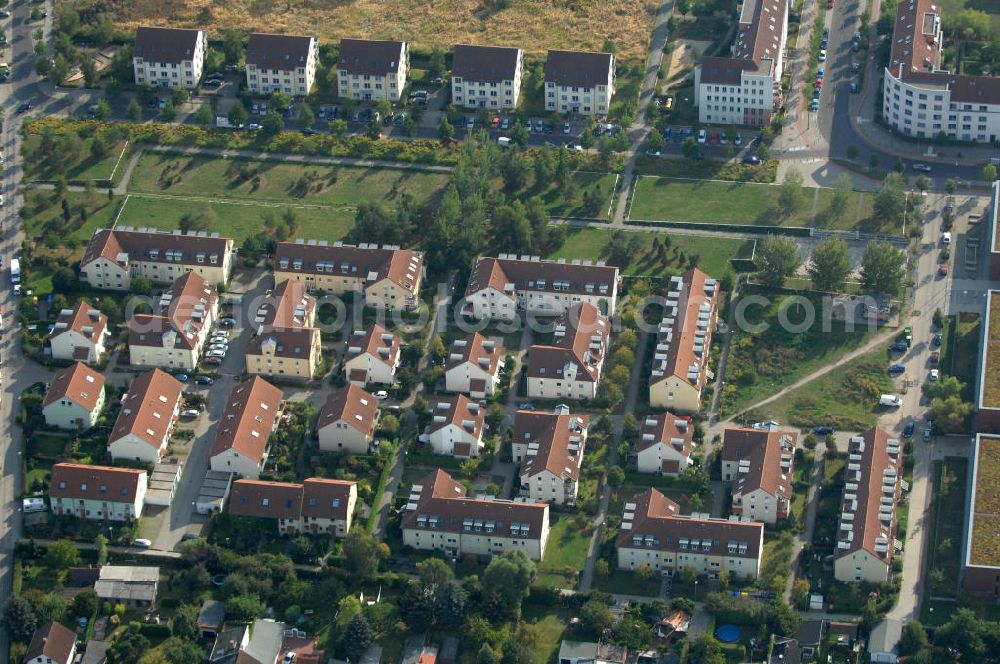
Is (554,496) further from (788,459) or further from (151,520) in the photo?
(151,520)

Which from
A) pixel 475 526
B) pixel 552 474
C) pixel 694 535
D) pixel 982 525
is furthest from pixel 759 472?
pixel 475 526

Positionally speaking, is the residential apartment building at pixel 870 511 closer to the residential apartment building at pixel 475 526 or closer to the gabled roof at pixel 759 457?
the gabled roof at pixel 759 457

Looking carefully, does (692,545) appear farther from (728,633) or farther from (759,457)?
(759,457)

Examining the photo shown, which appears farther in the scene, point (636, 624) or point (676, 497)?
point (676, 497)

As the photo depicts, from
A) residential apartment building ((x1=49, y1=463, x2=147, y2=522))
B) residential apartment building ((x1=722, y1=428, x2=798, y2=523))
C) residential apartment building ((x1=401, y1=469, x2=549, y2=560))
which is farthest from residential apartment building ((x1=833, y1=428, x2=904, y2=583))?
residential apartment building ((x1=49, y1=463, x2=147, y2=522))

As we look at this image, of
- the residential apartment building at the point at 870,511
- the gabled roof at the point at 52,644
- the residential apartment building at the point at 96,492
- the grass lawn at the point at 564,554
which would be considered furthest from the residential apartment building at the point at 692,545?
the gabled roof at the point at 52,644

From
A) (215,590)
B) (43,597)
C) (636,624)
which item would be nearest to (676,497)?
(636,624)
